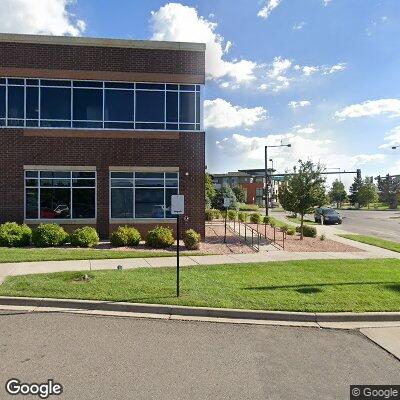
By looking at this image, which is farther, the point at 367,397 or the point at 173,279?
the point at 173,279


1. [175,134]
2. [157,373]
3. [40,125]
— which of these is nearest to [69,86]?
[40,125]

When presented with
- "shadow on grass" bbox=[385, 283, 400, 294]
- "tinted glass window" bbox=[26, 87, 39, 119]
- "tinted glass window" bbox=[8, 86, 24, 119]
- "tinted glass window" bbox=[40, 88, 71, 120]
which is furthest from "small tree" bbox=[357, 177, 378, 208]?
"shadow on grass" bbox=[385, 283, 400, 294]

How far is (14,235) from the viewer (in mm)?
14180

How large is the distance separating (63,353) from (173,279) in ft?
13.7

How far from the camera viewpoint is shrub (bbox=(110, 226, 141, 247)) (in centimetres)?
1474

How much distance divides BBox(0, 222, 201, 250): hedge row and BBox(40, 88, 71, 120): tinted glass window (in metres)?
5.05

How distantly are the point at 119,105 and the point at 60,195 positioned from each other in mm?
4670

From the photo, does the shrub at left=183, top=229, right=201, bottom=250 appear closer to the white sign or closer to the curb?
the white sign

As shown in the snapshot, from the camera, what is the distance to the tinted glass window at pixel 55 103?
1667 cm

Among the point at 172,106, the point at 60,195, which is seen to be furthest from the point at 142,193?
the point at 172,106

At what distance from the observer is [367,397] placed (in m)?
4.37

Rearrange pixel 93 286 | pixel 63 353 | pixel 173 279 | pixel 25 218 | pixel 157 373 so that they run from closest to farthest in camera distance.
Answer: pixel 157 373, pixel 63 353, pixel 93 286, pixel 173 279, pixel 25 218

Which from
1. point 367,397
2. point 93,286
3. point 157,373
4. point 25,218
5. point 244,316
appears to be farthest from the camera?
point 25,218

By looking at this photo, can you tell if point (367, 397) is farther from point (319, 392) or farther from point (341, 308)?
point (341, 308)
